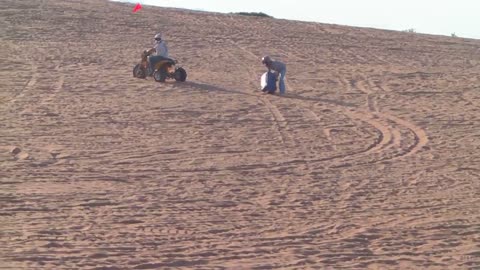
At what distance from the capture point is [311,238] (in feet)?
25.7

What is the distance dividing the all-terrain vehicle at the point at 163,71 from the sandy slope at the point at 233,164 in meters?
0.51

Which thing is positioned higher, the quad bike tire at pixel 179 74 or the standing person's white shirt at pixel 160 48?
the standing person's white shirt at pixel 160 48

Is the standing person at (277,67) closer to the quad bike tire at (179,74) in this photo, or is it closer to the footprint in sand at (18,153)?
the quad bike tire at (179,74)

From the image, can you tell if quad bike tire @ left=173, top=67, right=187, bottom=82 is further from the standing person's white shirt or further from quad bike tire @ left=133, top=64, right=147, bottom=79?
quad bike tire @ left=133, top=64, right=147, bottom=79

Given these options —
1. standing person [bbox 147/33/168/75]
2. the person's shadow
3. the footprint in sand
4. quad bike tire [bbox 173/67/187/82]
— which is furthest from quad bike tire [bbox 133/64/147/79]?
the footprint in sand

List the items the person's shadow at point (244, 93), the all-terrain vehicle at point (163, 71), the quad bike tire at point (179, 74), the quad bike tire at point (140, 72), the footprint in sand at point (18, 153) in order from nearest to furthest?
the footprint in sand at point (18, 153)
the person's shadow at point (244, 93)
the all-terrain vehicle at point (163, 71)
the quad bike tire at point (179, 74)
the quad bike tire at point (140, 72)

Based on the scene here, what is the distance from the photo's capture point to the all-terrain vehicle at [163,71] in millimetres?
18547

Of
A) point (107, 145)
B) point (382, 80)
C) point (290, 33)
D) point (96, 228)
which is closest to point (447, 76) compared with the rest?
point (382, 80)

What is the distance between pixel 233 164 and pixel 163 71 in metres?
7.91

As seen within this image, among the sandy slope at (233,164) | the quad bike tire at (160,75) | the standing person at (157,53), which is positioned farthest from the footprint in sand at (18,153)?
the standing person at (157,53)

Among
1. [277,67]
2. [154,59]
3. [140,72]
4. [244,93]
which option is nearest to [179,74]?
[154,59]

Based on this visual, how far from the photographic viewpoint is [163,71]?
733 inches

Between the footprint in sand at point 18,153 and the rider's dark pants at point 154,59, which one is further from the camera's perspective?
the rider's dark pants at point 154,59

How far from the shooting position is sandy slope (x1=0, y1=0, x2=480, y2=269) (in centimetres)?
748
